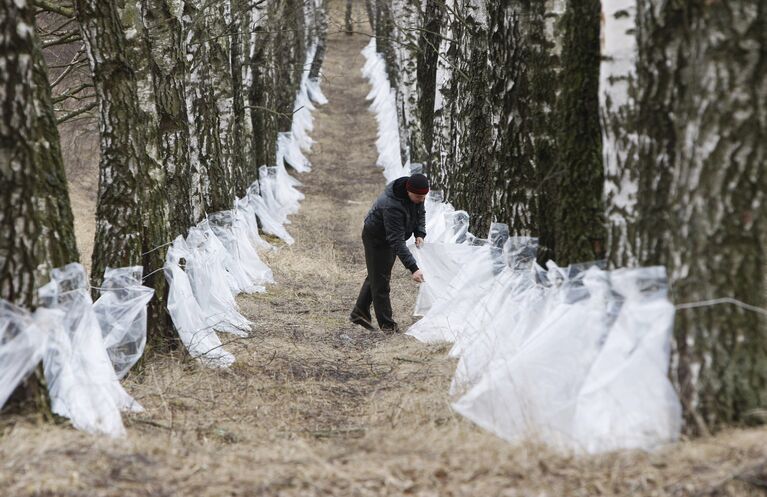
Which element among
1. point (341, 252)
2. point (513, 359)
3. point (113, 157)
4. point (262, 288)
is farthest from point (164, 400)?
point (341, 252)

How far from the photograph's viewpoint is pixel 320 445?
5.07 m

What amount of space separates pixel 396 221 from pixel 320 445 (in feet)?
13.8

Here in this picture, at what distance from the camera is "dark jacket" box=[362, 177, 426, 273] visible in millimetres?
8914

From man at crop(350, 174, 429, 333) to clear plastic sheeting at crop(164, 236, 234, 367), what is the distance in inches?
84.3

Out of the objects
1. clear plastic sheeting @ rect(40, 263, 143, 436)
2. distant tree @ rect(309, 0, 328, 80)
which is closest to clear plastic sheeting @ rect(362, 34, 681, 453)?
clear plastic sheeting @ rect(40, 263, 143, 436)

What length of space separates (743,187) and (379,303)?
229 inches

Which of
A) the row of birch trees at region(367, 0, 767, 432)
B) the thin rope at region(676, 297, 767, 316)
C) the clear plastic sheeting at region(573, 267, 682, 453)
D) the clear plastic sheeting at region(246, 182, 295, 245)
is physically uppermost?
the row of birch trees at region(367, 0, 767, 432)

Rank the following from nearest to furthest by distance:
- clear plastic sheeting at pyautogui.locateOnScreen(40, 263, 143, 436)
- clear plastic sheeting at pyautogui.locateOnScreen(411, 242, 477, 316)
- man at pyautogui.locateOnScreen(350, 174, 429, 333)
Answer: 1. clear plastic sheeting at pyautogui.locateOnScreen(40, 263, 143, 436)
2. man at pyautogui.locateOnScreen(350, 174, 429, 333)
3. clear plastic sheeting at pyautogui.locateOnScreen(411, 242, 477, 316)

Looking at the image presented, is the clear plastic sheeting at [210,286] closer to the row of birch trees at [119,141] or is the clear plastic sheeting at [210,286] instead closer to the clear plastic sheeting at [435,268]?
the row of birch trees at [119,141]

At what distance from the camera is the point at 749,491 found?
357cm

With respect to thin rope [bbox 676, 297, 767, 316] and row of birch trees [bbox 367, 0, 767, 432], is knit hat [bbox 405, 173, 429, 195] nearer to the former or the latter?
row of birch trees [bbox 367, 0, 767, 432]

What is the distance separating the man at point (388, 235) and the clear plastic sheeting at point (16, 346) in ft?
15.0

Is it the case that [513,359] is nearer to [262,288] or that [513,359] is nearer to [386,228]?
[386,228]

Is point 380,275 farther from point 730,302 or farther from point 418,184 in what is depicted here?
point 730,302
